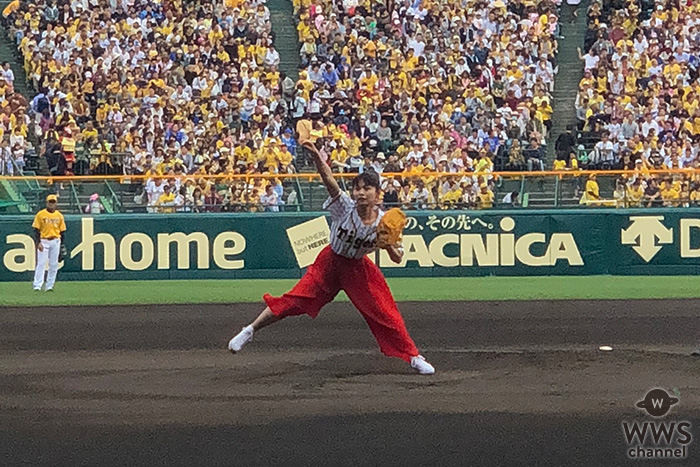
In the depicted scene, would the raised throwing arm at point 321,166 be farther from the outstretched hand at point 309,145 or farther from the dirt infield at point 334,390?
the dirt infield at point 334,390

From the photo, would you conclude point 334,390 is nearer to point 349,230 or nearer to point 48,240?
point 349,230

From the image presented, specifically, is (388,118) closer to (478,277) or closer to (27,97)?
(478,277)

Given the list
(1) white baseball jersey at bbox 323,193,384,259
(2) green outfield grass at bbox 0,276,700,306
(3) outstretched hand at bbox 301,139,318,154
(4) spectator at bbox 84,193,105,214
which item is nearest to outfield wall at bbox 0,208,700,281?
(4) spectator at bbox 84,193,105,214

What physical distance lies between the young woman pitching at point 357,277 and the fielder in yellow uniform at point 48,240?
10593 mm

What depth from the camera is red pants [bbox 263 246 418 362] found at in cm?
1048

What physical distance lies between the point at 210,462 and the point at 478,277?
1638cm

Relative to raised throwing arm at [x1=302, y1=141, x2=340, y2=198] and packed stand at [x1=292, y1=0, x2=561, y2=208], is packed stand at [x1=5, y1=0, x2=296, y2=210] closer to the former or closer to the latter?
packed stand at [x1=292, y1=0, x2=561, y2=208]

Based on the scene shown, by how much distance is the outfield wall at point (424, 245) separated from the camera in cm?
2286

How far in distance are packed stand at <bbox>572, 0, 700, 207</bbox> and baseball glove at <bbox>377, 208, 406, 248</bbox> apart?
13.4 meters

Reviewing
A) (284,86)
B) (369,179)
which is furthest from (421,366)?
(284,86)

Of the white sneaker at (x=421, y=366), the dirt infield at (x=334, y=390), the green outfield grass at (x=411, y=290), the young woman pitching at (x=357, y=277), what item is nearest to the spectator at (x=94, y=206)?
the green outfield grass at (x=411, y=290)

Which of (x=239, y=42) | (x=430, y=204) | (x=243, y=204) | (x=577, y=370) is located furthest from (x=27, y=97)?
(x=577, y=370)

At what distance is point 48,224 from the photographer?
806 inches

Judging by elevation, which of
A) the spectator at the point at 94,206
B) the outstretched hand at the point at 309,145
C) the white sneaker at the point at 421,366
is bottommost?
the spectator at the point at 94,206
